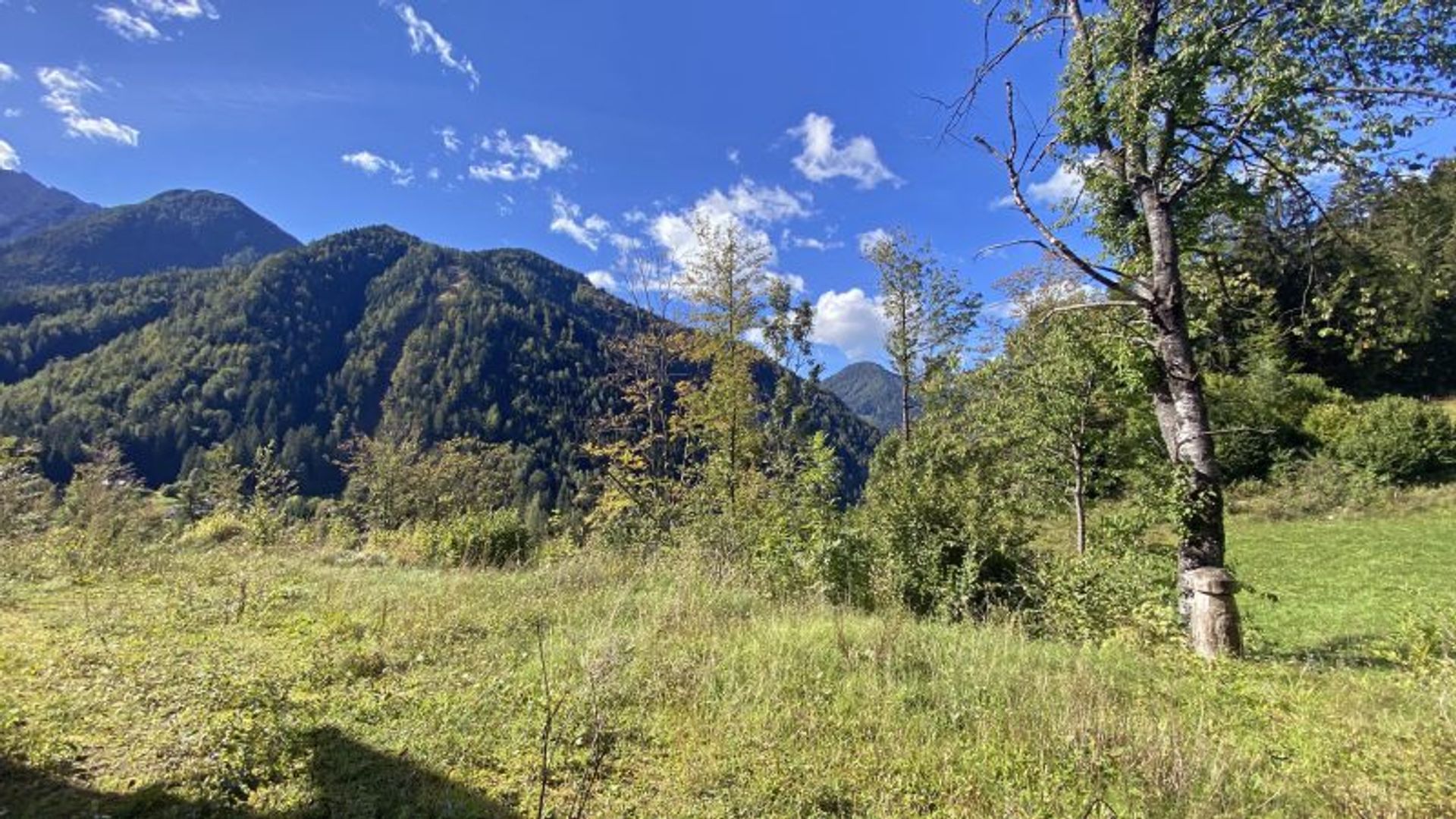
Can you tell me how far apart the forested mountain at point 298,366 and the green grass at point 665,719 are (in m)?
83.6

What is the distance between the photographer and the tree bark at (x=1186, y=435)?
6.07 meters

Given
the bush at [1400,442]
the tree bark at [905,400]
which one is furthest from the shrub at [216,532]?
the bush at [1400,442]

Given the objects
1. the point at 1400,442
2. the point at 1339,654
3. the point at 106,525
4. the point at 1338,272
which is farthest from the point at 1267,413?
the point at 106,525

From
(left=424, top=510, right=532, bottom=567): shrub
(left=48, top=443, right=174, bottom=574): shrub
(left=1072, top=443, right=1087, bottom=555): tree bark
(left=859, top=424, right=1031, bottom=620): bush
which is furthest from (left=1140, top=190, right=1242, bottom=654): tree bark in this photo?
(left=48, top=443, right=174, bottom=574): shrub

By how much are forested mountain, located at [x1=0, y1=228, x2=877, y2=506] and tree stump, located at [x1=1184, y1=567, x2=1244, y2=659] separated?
8489 centimetres

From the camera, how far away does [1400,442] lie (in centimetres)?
2253

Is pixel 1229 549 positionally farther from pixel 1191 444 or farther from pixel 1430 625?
pixel 1430 625

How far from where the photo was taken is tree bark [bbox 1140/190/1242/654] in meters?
6.07

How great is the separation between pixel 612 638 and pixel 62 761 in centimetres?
293

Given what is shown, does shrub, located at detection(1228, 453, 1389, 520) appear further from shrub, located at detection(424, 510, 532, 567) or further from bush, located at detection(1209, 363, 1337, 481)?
shrub, located at detection(424, 510, 532, 567)

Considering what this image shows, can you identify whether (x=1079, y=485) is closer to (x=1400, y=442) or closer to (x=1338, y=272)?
(x=1338, y=272)

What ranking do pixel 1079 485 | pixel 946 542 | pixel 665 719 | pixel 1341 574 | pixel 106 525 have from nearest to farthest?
pixel 665 719, pixel 946 542, pixel 106 525, pixel 1079 485, pixel 1341 574

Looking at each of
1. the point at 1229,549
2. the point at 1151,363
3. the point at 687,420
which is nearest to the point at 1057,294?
the point at 1229,549

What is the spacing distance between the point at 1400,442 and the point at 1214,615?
25682 mm
